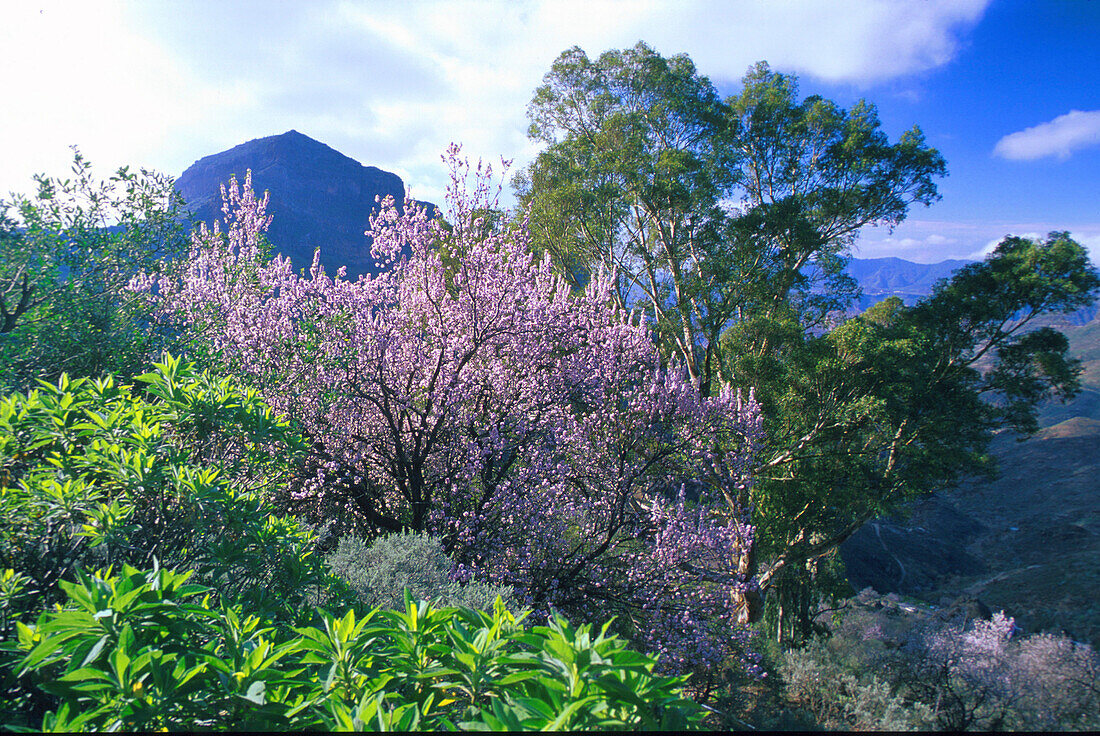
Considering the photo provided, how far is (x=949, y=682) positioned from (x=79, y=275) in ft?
46.6

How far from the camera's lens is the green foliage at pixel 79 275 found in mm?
5586

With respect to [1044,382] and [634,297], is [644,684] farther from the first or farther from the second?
[634,297]

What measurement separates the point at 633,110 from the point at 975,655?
18332 mm

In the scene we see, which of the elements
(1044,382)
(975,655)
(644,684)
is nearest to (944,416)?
(1044,382)

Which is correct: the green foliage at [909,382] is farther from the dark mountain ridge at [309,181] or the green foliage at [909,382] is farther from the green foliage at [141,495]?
the dark mountain ridge at [309,181]

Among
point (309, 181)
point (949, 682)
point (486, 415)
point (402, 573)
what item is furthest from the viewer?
point (309, 181)

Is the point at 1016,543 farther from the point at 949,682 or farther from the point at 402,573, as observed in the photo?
the point at 402,573

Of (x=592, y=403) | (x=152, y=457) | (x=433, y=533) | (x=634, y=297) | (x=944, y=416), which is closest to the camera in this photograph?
(x=152, y=457)

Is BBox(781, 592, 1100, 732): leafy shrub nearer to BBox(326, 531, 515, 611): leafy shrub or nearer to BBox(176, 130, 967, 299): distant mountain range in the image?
BBox(326, 531, 515, 611): leafy shrub

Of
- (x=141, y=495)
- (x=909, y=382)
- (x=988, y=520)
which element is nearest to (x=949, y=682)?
(x=909, y=382)

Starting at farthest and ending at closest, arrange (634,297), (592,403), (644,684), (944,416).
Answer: (634,297) → (944,416) → (592,403) → (644,684)

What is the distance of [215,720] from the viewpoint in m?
2.10

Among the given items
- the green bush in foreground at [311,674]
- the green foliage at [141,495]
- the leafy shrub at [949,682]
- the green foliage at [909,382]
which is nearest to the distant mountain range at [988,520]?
the green foliage at [909,382]

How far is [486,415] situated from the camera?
9.41 meters
